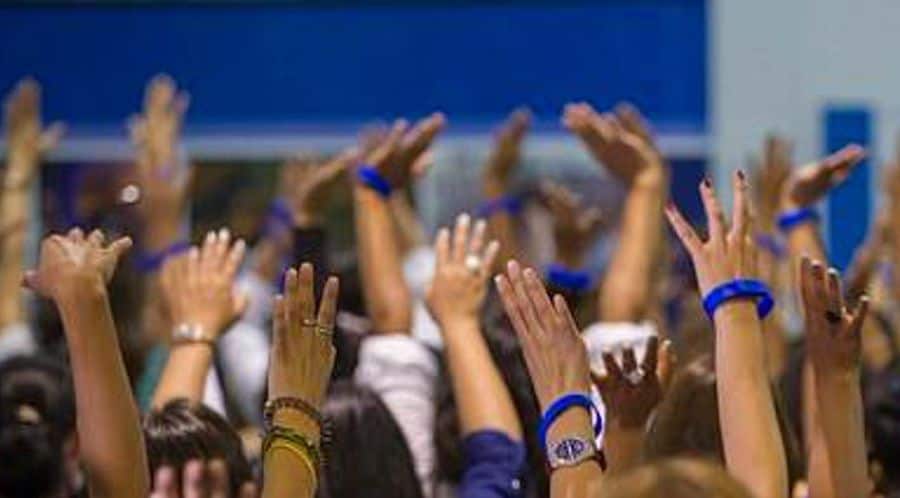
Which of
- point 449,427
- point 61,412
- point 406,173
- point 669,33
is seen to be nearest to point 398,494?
point 449,427

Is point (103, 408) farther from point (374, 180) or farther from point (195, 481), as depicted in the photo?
point (374, 180)

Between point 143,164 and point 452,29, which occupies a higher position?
point 452,29

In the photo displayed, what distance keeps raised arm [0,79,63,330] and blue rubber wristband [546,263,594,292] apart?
131 cm

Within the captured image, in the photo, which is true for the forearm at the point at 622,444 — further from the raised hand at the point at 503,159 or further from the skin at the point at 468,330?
the raised hand at the point at 503,159

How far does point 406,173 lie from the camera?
4.45 m

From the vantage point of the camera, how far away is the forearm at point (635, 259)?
4375 millimetres

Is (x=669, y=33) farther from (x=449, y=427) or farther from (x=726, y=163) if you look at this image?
(x=449, y=427)

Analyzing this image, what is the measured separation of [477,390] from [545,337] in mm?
790

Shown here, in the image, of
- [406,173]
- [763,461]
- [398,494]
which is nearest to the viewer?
[763,461]

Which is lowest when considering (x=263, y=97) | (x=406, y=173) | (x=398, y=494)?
(x=398, y=494)

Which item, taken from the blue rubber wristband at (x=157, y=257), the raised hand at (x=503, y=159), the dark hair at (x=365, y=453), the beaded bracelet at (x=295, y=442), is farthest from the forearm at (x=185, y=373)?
the raised hand at (x=503, y=159)

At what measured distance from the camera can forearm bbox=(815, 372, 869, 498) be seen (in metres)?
2.88

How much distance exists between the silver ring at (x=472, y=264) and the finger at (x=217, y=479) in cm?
75

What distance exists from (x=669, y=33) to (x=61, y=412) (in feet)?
15.5
